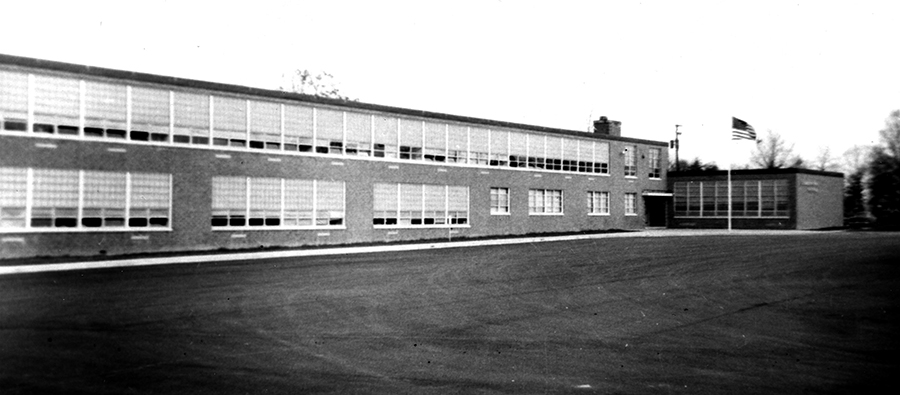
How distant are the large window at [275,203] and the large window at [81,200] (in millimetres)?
2207

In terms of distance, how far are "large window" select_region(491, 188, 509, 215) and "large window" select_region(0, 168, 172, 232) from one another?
723 inches

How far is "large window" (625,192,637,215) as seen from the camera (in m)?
49.5

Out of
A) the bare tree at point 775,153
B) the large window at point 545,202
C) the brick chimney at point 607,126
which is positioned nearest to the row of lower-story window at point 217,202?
the large window at point 545,202

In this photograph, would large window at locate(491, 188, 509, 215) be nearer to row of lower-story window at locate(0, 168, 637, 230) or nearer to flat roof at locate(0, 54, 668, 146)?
row of lower-story window at locate(0, 168, 637, 230)

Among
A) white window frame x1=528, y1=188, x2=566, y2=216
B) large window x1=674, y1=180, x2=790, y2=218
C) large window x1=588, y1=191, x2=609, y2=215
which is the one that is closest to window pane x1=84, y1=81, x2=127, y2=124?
white window frame x1=528, y1=188, x2=566, y2=216

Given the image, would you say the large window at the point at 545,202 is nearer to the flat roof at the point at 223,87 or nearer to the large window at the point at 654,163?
the flat roof at the point at 223,87

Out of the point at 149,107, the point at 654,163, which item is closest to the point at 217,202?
the point at 149,107

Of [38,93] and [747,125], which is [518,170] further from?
[38,93]

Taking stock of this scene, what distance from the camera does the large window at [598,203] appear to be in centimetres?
4628

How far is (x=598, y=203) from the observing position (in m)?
46.9

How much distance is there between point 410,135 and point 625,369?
2837 centimetres

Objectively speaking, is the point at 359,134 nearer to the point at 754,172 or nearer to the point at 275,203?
the point at 275,203

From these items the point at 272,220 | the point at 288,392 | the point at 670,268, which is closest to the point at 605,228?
the point at 272,220

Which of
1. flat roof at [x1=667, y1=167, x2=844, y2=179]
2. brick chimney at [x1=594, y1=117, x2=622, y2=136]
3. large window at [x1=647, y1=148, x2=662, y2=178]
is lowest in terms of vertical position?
flat roof at [x1=667, y1=167, x2=844, y2=179]
